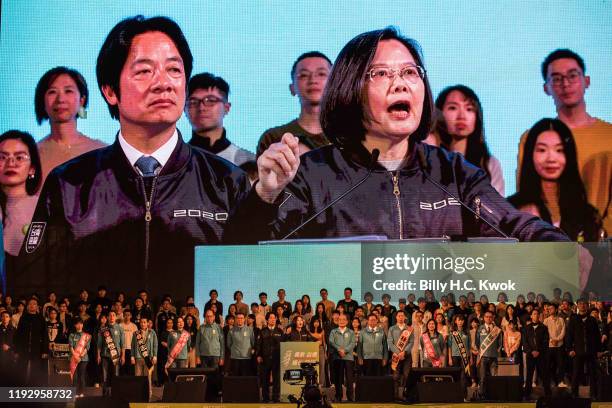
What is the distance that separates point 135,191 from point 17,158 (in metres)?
1.96

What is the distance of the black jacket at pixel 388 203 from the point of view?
15.1m

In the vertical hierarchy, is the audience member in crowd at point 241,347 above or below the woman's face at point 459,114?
below

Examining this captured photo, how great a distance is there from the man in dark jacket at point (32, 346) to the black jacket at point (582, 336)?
7.04 m

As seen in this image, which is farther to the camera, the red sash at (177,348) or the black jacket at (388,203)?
the black jacket at (388,203)

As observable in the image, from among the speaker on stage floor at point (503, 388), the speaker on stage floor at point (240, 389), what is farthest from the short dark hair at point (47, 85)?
the speaker on stage floor at point (503, 388)

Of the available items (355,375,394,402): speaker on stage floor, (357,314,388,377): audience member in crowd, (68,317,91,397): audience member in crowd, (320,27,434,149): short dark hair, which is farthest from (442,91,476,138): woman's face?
(68,317,91,397): audience member in crowd

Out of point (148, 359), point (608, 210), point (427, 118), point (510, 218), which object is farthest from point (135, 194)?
point (608, 210)

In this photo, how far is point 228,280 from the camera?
1503 centimetres

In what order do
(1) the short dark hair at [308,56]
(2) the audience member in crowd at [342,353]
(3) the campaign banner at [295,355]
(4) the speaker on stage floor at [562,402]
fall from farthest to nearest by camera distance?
1. (1) the short dark hair at [308,56]
2. (2) the audience member in crowd at [342,353]
3. (3) the campaign banner at [295,355]
4. (4) the speaker on stage floor at [562,402]

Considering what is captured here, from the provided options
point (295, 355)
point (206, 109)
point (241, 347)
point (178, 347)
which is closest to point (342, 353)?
point (295, 355)

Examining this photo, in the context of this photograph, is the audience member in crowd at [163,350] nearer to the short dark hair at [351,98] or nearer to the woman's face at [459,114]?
the short dark hair at [351,98]

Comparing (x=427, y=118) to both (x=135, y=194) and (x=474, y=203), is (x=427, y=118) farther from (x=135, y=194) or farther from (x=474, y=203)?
(x=135, y=194)

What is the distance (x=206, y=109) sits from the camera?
611 inches

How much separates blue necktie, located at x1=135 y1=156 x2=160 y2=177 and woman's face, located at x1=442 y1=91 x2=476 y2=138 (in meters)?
4.51
